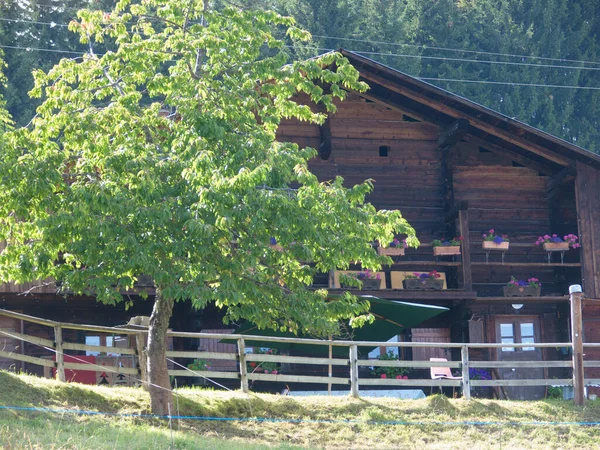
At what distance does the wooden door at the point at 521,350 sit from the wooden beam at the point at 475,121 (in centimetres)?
430

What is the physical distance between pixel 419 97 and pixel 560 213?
491 cm

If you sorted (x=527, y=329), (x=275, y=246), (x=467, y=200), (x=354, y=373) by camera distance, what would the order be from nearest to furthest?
(x=354, y=373) → (x=275, y=246) → (x=467, y=200) → (x=527, y=329)

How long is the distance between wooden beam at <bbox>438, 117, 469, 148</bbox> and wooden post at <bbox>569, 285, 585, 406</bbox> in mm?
6586

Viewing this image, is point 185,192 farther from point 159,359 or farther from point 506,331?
point 506,331

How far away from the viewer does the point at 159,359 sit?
58.6ft

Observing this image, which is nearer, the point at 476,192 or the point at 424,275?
the point at 424,275

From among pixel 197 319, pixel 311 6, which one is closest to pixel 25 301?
pixel 197 319

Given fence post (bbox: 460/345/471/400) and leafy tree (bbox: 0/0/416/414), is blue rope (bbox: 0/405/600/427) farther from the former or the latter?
fence post (bbox: 460/345/471/400)

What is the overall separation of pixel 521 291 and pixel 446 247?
88.3 inches

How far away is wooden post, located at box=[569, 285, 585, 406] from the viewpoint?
66.9 ft

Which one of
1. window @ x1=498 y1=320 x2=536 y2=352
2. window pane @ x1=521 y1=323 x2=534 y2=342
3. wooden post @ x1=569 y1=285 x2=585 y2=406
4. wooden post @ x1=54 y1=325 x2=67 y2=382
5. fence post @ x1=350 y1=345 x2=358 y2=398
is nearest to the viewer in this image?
wooden post @ x1=54 y1=325 x2=67 y2=382

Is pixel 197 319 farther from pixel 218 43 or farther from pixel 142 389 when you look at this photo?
pixel 218 43

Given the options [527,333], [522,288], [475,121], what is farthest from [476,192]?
[527,333]

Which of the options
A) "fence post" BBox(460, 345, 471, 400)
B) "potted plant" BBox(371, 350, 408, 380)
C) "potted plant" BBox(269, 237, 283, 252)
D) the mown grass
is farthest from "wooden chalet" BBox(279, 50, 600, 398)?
the mown grass
